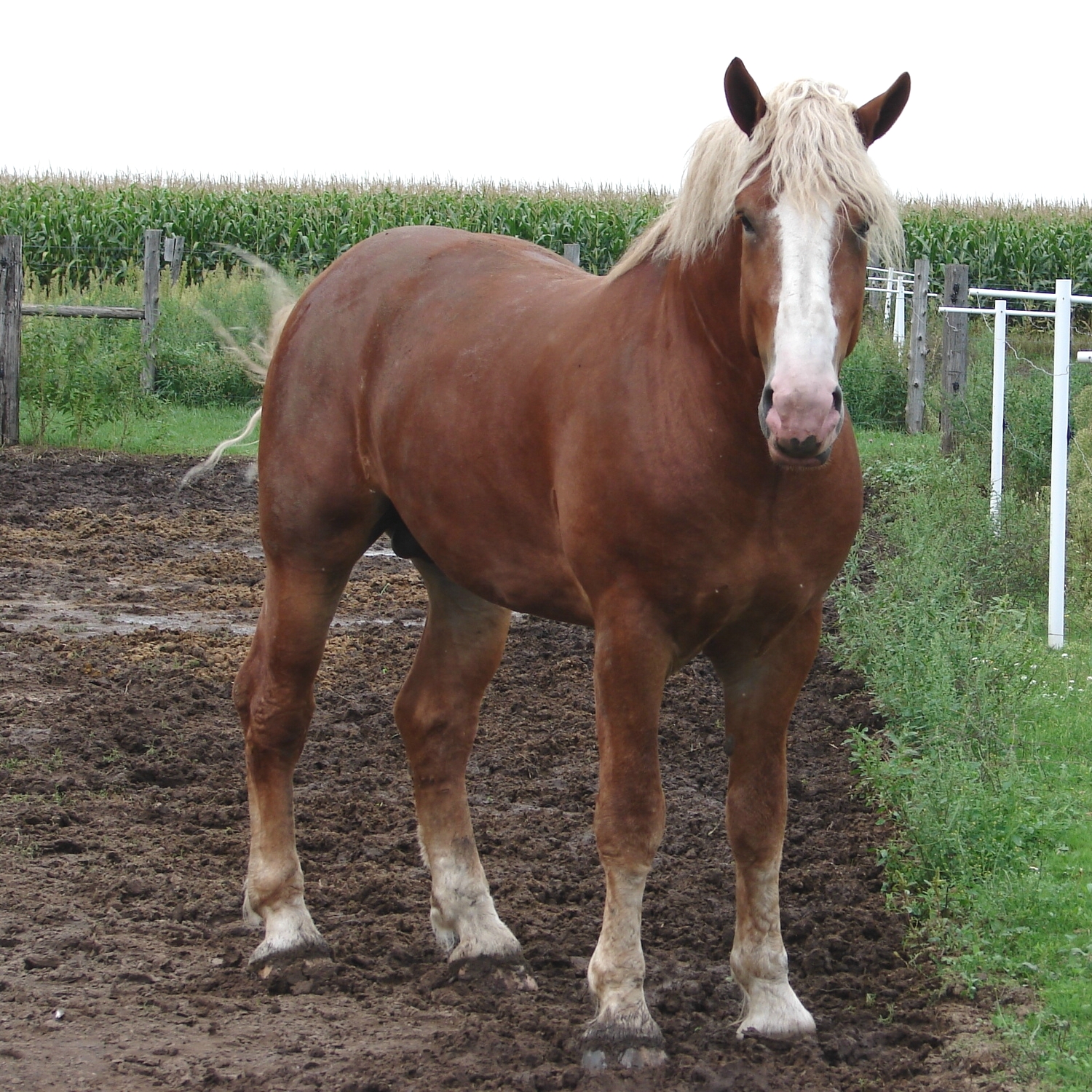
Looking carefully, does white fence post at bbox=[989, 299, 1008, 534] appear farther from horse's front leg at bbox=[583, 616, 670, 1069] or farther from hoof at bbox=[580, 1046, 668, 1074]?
hoof at bbox=[580, 1046, 668, 1074]

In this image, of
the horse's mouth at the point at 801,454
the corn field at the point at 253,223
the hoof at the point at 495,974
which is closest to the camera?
the horse's mouth at the point at 801,454

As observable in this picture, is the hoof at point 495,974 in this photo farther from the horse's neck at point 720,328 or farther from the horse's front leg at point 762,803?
the horse's neck at point 720,328

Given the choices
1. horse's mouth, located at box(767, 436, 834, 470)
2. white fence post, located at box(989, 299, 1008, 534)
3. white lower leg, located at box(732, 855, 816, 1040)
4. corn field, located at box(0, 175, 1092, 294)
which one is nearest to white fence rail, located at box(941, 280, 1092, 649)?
white fence post, located at box(989, 299, 1008, 534)

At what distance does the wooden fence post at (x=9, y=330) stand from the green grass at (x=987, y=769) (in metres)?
9.67

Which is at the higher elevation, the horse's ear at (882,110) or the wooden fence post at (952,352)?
the wooden fence post at (952,352)

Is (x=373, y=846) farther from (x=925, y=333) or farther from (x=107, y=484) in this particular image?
(x=925, y=333)

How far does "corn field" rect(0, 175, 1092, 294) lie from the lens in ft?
75.6

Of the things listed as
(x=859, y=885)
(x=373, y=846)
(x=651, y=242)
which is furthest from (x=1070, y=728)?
(x=651, y=242)

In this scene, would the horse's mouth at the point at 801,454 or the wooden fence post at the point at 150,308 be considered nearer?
the horse's mouth at the point at 801,454

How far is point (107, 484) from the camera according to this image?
11.7m

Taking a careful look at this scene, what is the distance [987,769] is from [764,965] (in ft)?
5.60

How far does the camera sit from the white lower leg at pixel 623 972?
3020 mm

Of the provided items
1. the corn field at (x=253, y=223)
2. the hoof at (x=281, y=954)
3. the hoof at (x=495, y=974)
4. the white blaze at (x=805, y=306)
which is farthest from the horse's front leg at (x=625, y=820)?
the corn field at (x=253, y=223)

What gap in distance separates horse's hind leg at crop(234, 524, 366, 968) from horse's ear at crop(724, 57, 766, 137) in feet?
5.83
